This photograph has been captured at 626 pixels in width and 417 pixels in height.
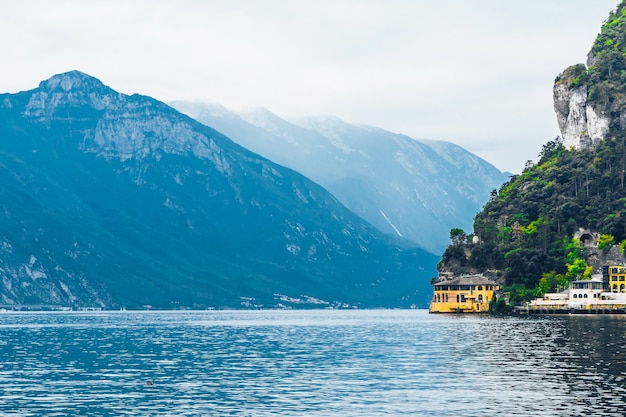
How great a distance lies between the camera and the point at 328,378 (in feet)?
316

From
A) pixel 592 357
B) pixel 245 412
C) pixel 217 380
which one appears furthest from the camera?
pixel 592 357

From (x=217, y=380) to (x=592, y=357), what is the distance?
132 ft

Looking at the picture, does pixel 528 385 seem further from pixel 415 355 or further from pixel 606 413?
pixel 415 355

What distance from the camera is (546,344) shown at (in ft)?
441

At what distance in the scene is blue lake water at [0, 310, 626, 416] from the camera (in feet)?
250

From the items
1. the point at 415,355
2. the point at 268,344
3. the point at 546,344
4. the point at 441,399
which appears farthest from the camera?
the point at 268,344

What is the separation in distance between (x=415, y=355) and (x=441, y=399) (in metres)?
43.6

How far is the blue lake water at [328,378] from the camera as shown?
76.1 metres

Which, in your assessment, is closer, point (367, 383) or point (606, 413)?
point (606, 413)

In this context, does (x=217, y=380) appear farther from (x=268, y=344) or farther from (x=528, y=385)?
(x=268, y=344)

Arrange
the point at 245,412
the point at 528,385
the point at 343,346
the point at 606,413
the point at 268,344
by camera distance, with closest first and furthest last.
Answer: the point at 606,413
the point at 245,412
the point at 528,385
the point at 343,346
the point at 268,344

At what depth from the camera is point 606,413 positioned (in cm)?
6962

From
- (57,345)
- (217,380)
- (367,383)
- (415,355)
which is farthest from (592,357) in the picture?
(57,345)

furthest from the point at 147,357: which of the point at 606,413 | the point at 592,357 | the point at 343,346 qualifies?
the point at 606,413
